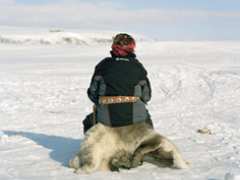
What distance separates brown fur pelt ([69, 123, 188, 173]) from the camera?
6012 mm

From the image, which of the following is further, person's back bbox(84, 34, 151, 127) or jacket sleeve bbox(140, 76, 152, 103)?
jacket sleeve bbox(140, 76, 152, 103)

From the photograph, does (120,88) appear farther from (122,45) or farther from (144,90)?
(122,45)

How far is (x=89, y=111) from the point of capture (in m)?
11.7

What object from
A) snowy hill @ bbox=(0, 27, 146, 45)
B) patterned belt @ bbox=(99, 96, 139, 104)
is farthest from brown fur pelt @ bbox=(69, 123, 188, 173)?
snowy hill @ bbox=(0, 27, 146, 45)

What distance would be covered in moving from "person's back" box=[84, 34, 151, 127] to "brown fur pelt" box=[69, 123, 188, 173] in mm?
117

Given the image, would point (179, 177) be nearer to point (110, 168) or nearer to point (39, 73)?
point (110, 168)

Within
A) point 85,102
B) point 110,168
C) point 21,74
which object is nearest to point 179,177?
point 110,168

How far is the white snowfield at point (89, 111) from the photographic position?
604cm

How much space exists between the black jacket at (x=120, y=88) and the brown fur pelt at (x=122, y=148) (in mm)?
103

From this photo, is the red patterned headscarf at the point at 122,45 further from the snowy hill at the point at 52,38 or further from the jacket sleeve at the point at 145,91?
the snowy hill at the point at 52,38

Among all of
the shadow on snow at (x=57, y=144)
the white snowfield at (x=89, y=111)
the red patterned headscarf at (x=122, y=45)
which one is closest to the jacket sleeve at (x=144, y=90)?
the red patterned headscarf at (x=122, y=45)

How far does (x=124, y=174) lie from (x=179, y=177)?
0.58 metres

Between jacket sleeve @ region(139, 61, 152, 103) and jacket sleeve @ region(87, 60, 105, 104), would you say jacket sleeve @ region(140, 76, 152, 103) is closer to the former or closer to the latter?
jacket sleeve @ region(139, 61, 152, 103)

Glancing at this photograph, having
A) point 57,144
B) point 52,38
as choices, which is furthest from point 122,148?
point 52,38
